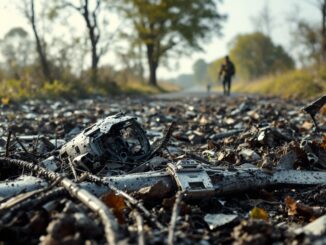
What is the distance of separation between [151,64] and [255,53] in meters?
29.3

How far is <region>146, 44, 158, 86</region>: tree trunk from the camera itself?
35625 mm

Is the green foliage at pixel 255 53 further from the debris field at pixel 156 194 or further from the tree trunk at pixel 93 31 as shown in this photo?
the debris field at pixel 156 194

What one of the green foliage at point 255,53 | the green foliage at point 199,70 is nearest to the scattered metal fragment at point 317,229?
the green foliage at point 255,53

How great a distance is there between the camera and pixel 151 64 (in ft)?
118

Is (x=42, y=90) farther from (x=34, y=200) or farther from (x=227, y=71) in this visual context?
(x=34, y=200)

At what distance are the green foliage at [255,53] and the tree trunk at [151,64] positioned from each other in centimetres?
2187

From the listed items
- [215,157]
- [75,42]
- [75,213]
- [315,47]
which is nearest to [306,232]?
[75,213]

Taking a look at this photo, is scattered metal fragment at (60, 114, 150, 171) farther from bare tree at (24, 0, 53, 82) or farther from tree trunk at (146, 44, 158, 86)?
tree trunk at (146, 44, 158, 86)

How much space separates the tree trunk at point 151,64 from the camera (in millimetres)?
35625

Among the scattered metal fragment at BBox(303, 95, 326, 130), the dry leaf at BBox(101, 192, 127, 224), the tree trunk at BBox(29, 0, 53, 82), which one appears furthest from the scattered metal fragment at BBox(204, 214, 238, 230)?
the tree trunk at BBox(29, 0, 53, 82)

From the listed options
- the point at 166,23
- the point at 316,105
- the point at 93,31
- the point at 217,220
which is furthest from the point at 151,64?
the point at 217,220

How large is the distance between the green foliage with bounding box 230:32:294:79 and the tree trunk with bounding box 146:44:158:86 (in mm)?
21866

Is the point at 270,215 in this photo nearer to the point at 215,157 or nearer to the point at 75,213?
the point at 75,213

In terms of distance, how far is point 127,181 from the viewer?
9.83ft
